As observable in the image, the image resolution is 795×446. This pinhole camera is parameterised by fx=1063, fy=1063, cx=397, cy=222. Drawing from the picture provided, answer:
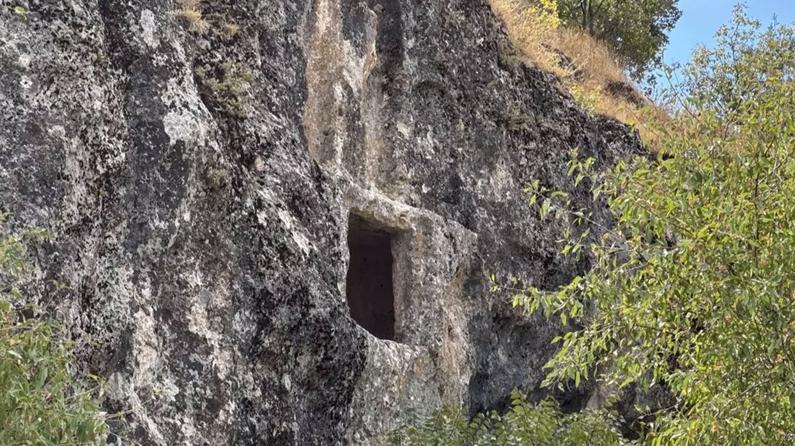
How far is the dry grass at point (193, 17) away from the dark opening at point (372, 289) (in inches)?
222

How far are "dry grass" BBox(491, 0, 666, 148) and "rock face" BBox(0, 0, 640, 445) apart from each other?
1.38 meters

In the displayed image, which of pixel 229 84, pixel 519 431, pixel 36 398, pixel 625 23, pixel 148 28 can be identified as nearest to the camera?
pixel 36 398

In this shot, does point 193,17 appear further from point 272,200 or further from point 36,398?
point 36,398

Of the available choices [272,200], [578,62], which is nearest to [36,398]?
[272,200]

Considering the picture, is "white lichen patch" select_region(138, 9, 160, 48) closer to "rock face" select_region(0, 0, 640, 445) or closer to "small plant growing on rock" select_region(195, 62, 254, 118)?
"rock face" select_region(0, 0, 640, 445)

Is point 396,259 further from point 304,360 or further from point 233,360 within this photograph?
point 233,360

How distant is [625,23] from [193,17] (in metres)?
20.2

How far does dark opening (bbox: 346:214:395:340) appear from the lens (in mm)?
15070

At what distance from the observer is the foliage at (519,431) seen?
9.52m

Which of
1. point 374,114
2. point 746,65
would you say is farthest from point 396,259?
point 746,65

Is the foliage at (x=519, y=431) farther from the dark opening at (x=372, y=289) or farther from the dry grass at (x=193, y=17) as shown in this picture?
the dark opening at (x=372, y=289)

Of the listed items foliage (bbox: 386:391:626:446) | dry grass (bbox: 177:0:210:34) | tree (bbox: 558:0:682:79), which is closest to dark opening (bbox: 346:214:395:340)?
foliage (bbox: 386:391:626:446)

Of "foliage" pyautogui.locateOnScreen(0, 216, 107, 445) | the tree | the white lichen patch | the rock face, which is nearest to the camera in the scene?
"foliage" pyautogui.locateOnScreen(0, 216, 107, 445)

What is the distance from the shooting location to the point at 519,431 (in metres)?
9.52
